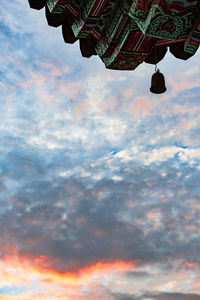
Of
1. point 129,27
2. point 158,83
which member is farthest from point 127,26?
point 158,83

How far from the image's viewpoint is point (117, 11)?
5074 millimetres

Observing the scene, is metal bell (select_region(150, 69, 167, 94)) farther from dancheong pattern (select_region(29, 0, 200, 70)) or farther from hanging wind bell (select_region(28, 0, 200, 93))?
dancheong pattern (select_region(29, 0, 200, 70))

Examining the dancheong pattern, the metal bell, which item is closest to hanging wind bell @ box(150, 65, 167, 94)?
the metal bell

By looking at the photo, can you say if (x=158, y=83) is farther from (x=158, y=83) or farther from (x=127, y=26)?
(x=127, y=26)

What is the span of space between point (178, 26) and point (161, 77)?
126 cm

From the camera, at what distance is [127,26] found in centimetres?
515

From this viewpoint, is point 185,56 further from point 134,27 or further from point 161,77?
point 134,27

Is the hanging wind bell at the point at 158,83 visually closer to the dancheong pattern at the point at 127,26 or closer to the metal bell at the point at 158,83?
the metal bell at the point at 158,83

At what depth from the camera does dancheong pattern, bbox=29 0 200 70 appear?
177 inches

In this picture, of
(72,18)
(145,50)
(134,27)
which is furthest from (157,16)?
(72,18)

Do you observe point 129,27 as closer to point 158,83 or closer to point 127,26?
point 127,26

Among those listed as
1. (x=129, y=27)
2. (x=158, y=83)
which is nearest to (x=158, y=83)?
(x=158, y=83)

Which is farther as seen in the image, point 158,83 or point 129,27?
point 158,83

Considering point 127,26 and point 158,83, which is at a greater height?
point 127,26
